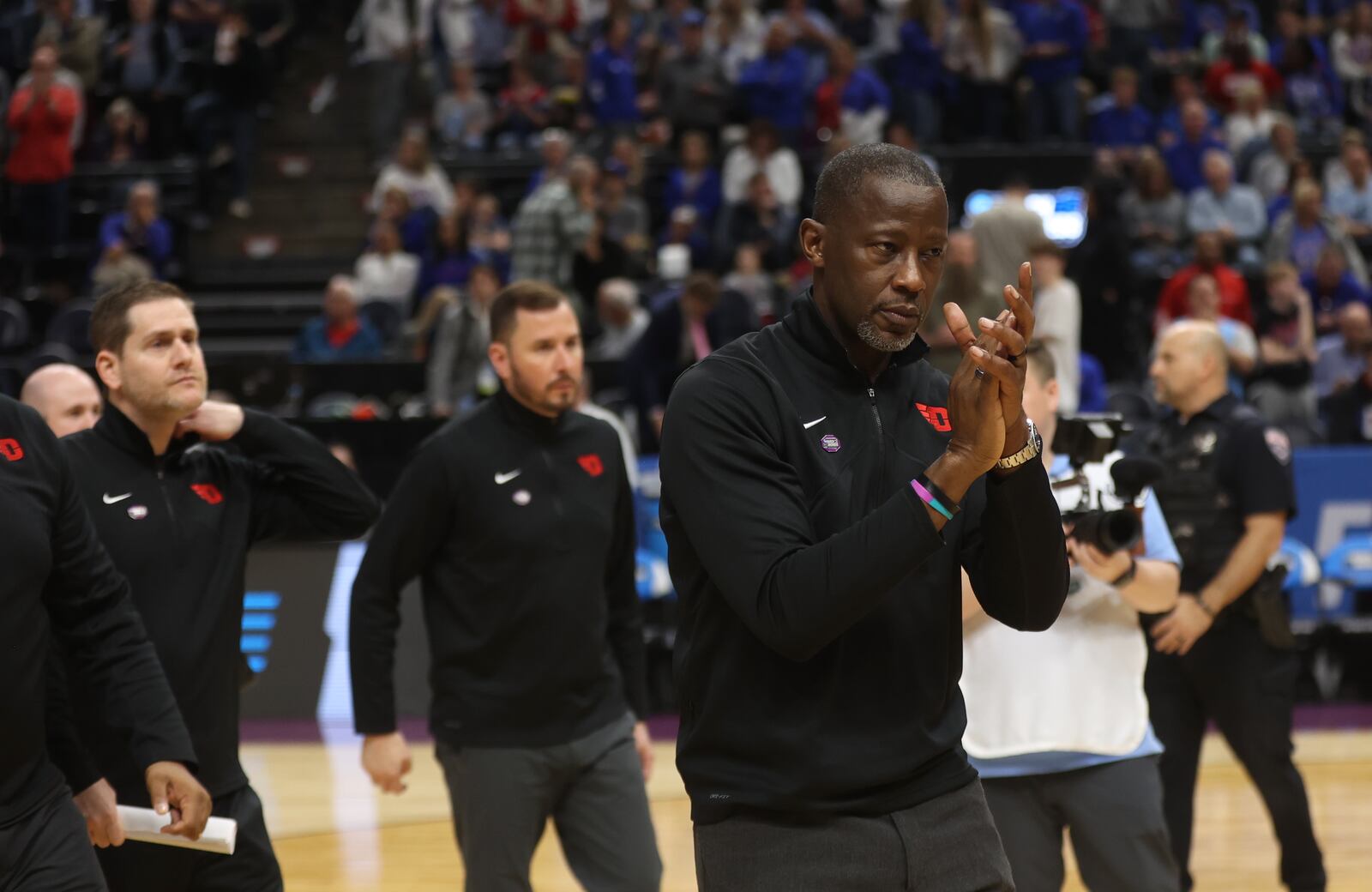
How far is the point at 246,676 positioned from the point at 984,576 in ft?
7.97

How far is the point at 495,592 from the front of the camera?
18.5 ft

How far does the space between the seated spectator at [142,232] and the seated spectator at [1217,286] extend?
30.4ft

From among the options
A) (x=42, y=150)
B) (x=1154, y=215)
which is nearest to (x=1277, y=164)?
(x=1154, y=215)

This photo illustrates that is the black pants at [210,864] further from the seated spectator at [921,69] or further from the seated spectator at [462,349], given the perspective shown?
the seated spectator at [921,69]

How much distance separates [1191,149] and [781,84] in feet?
12.4

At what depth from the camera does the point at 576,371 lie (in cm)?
586

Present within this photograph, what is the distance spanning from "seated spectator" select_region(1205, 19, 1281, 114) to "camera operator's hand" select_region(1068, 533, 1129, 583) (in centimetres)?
1402

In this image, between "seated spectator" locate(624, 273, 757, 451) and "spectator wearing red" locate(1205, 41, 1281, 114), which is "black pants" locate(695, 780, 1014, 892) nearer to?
"seated spectator" locate(624, 273, 757, 451)

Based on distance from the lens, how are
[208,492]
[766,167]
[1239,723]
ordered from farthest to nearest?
[766,167]
[1239,723]
[208,492]

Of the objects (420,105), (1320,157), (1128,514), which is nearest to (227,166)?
(420,105)

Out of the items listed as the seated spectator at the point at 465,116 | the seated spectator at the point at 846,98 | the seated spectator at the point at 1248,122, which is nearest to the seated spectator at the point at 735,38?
the seated spectator at the point at 846,98

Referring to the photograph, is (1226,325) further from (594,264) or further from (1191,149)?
(594,264)

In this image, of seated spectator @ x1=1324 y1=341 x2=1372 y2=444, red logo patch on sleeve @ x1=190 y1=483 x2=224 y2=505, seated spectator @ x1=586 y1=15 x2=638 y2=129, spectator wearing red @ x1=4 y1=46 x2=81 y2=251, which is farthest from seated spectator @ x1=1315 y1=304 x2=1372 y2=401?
spectator wearing red @ x1=4 y1=46 x2=81 y2=251

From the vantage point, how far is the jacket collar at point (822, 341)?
3299mm
